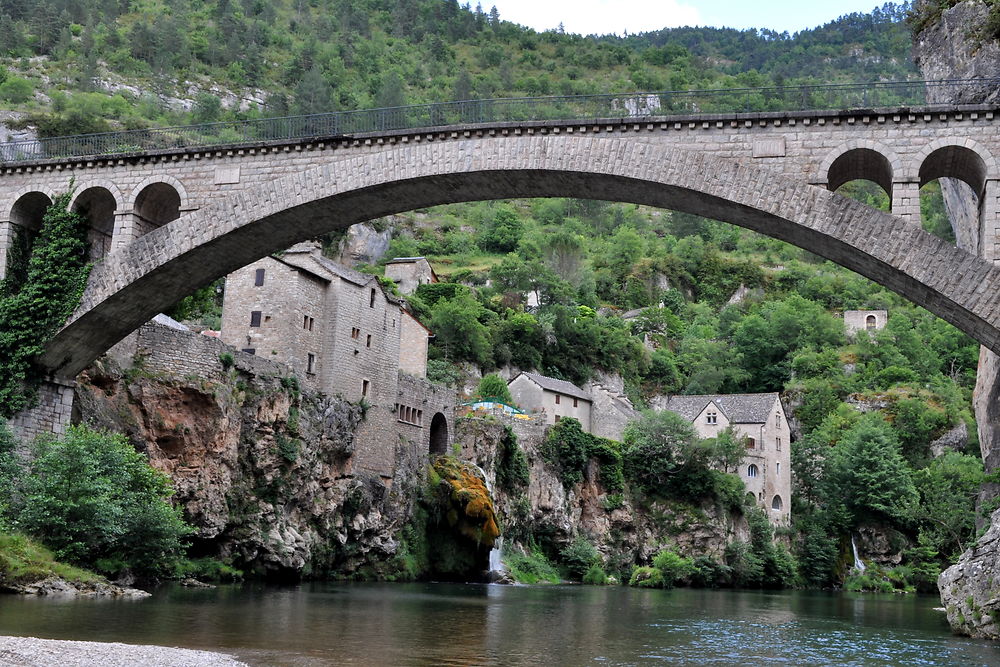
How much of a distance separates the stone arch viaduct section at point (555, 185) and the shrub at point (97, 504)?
3.55 m

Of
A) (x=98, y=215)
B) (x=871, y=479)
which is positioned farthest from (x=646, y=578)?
(x=98, y=215)

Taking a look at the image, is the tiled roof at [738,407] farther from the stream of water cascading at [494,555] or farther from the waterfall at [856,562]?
the stream of water cascading at [494,555]

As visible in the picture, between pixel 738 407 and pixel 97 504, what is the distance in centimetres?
4781

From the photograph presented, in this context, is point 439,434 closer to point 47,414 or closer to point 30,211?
point 47,414

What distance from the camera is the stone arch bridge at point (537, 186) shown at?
1823 cm

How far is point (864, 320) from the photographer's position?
92375mm

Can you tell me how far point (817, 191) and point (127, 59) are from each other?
102926 mm

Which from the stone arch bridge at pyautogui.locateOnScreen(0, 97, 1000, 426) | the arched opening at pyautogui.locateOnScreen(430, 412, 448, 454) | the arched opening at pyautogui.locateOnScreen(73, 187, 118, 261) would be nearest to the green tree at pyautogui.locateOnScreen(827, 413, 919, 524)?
the arched opening at pyautogui.locateOnScreen(430, 412, 448, 454)

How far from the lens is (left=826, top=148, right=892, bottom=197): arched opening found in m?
19.1

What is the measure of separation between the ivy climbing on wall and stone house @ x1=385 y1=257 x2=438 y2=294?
46545 millimetres

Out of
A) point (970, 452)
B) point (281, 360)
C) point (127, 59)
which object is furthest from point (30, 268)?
point (127, 59)

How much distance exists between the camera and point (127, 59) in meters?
108

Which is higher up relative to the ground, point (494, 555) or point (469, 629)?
point (494, 555)

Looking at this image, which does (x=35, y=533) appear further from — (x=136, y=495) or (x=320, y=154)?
(x=320, y=154)
